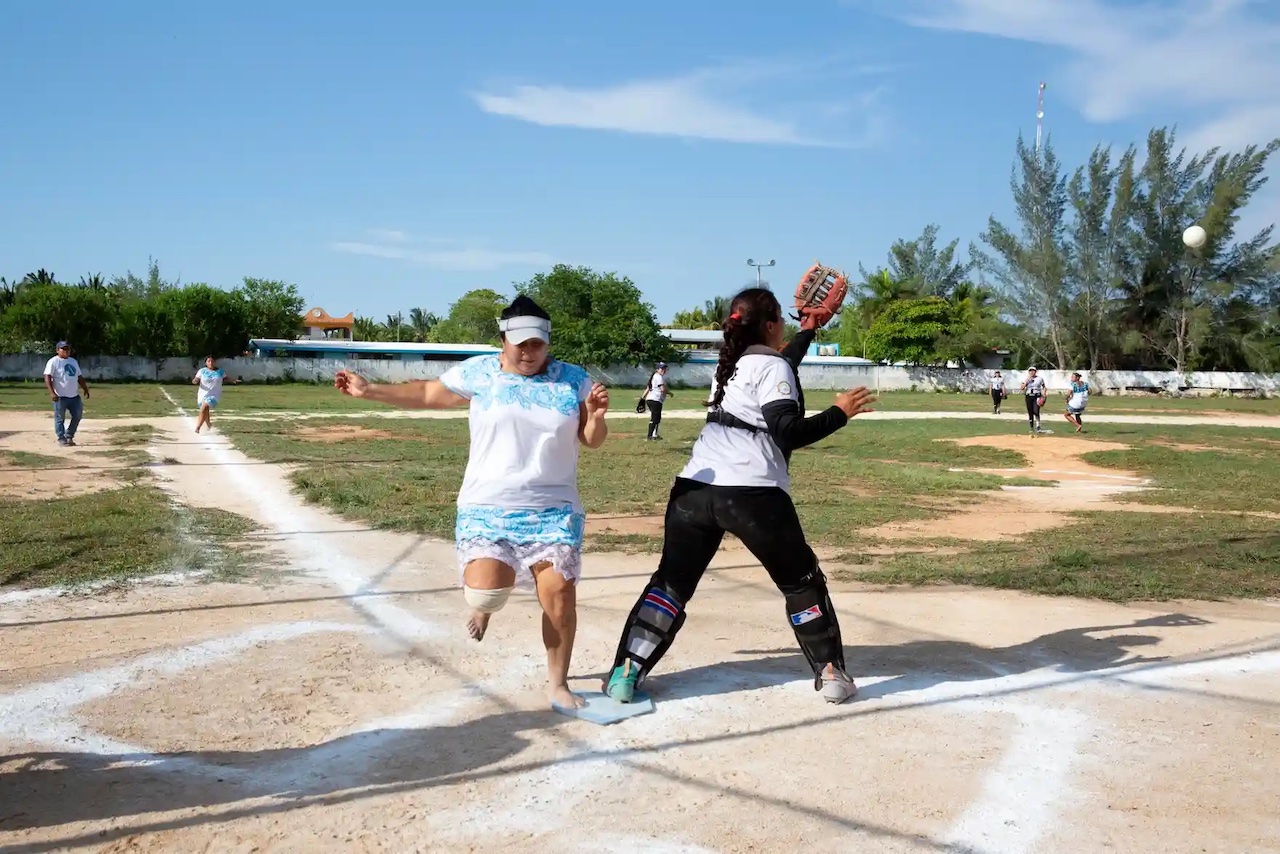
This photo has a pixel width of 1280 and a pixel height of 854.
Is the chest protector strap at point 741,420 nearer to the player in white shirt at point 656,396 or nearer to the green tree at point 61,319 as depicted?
the player in white shirt at point 656,396

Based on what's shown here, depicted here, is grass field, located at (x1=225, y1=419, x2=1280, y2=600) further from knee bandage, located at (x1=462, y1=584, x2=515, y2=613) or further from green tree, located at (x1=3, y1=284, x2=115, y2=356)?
green tree, located at (x1=3, y1=284, x2=115, y2=356)

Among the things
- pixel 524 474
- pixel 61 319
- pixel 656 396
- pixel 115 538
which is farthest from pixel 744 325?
pixel 61 319

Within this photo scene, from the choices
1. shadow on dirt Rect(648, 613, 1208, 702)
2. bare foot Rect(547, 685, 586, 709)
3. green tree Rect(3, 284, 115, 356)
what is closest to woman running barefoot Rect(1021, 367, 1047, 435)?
shadow on dirt Rect(648, 613, 1208, 702)

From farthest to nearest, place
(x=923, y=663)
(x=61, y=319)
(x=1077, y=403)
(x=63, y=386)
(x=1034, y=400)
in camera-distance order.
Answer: (x=61, y=319)
(x=1077, y=403)
(x=1034, y=400)
(x=63, y=386)
(x=923, y=663)

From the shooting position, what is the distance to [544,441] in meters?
4.75

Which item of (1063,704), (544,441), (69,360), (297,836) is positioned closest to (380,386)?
(544,441)

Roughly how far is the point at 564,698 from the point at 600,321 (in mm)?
72955

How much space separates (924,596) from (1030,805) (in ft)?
12.7

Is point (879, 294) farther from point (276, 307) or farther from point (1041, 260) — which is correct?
point (276, 307)

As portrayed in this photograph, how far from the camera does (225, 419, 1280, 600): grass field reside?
28.6 feet

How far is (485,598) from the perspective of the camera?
4715mm

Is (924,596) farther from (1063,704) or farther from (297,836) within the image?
(297,836)

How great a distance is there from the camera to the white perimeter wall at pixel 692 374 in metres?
65.8

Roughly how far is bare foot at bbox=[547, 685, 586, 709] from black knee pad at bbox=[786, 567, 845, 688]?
1048 millimetres
